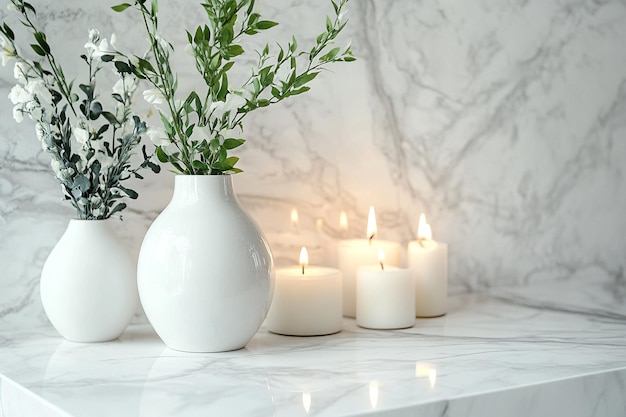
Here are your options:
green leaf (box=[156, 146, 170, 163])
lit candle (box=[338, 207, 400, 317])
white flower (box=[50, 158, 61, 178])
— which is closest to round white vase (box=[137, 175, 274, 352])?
green leaf (box=[156, 146, 170, 163])

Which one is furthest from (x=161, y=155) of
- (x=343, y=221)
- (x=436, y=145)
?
(x=436, y=145)

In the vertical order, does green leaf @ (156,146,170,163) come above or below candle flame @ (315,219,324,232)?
above

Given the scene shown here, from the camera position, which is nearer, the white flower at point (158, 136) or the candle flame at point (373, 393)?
the candle flame at point (373, 393)

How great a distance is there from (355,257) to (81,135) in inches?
16.8

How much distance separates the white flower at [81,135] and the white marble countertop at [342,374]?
24cm

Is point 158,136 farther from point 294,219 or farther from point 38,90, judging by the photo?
point 294,219

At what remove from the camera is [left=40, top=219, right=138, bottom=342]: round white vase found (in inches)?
39.1

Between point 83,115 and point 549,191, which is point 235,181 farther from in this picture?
point 549,191

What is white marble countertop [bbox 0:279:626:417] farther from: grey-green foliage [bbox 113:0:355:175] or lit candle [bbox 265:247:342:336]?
grey-green foliage [bbox 113:0:355:175]

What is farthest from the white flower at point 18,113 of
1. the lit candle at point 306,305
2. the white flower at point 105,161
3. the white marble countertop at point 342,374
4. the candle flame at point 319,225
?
the candle flame at point 319,225

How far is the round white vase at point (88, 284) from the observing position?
99cm

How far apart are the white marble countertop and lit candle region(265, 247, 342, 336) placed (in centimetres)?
2

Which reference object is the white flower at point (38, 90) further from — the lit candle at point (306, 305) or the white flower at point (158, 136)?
the lit candle at point (306, 305)

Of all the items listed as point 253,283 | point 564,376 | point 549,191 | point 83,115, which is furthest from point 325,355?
point 549,191
